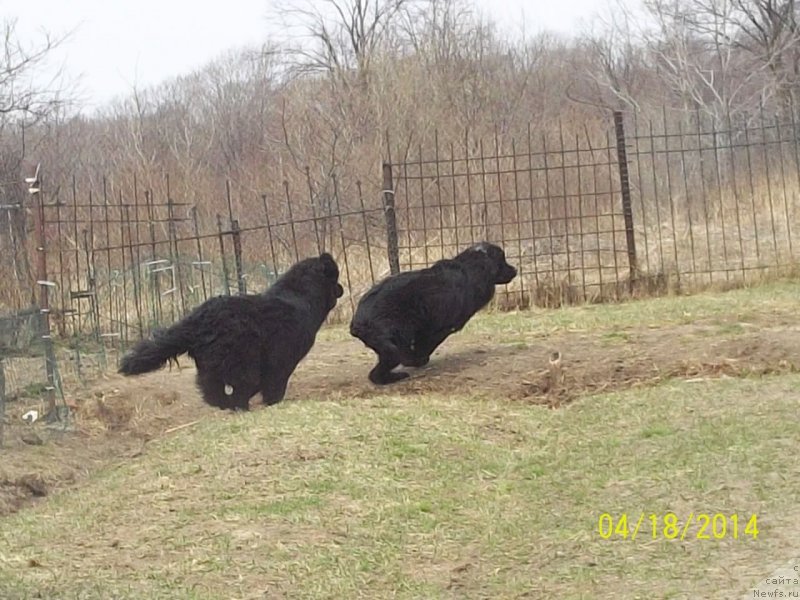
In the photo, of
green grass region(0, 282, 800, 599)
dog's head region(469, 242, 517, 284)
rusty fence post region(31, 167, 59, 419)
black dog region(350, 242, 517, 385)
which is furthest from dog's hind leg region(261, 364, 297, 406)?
dog's head region(469, 242, 517, 284)

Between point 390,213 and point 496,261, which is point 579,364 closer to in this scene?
point 496,261

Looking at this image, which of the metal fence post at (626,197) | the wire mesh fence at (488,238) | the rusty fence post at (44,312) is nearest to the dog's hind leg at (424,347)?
the rusty fence post at (44,312)

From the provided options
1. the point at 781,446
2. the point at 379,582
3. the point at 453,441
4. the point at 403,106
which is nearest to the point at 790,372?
the point at 781,446

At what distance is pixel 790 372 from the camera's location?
915 cm

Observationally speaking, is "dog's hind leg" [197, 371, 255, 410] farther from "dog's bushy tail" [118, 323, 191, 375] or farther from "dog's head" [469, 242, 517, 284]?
"dog's head" [469, 242, 517, 284]

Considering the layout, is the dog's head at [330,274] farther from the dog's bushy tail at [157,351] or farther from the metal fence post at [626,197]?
the metal fence post at [626,197]

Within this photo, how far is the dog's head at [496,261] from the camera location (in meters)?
11.9

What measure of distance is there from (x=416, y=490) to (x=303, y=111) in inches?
986

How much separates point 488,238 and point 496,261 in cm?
641

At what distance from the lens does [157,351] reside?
8.92 meters

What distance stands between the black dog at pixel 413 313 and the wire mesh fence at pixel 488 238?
3.22 m

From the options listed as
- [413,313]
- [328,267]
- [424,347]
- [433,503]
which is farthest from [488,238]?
[433,503]

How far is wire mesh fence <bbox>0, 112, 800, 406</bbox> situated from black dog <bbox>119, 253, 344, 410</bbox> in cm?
201

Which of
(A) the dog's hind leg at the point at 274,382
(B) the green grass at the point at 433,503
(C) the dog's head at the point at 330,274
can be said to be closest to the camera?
(B) the green grass at the point at 433,503
